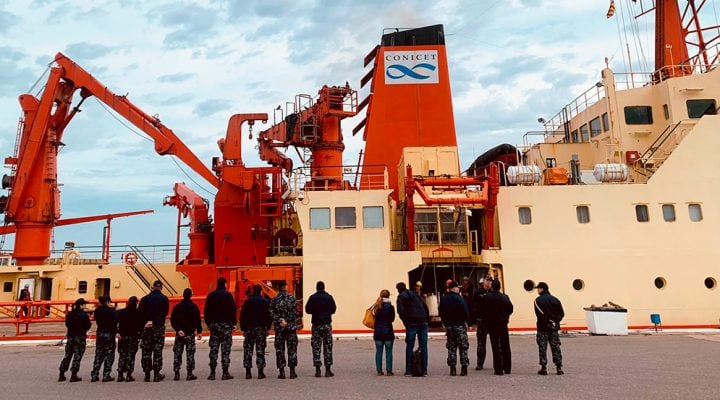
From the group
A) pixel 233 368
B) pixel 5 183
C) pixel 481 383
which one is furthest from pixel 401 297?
pixel 5 183

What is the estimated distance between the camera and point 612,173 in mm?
16281

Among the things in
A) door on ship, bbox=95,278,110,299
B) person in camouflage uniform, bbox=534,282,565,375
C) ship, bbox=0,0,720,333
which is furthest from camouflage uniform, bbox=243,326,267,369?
door on ship, bbox=95,278,110,299

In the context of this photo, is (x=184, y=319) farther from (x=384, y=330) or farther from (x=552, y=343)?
(x=552, y=343)

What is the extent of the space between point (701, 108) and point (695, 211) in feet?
14.5

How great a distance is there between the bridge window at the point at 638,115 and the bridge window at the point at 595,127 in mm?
1327

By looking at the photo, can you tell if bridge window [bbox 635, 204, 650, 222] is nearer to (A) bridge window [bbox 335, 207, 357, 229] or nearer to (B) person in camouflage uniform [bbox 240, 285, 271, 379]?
(A) bridge window [bbox 335, 207, 357, 229]

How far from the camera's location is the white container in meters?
14.0

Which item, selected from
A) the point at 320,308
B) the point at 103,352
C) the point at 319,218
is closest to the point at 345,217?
the point at 319,218

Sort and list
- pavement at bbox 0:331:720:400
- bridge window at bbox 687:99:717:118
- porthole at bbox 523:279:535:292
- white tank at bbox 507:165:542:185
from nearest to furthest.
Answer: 1. pavement at bbox 0:331:720:400
2. porthole at bbox 523:279:535:292
3. white tank at bbox 507:165:542:185
4. bridge window at bbox 687:99:717:118

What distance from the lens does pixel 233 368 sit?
9.44 meters

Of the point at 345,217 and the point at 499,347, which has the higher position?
the point at 345,217

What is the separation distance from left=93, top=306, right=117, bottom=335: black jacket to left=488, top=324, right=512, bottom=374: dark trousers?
6.28 meters

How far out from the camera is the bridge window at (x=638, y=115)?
19.1 meters

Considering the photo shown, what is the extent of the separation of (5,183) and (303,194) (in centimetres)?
1422
